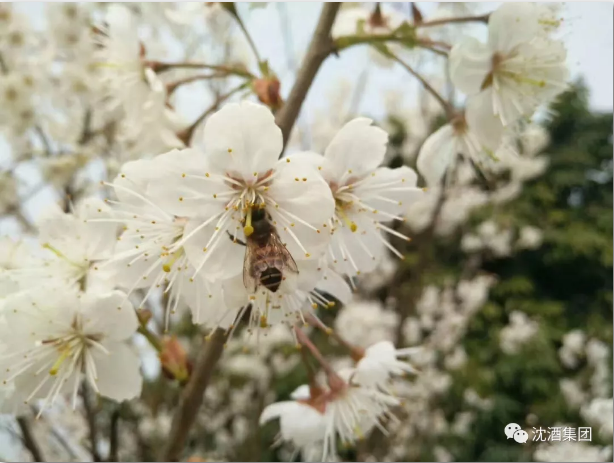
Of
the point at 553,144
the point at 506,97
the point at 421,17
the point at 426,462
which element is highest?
the point at 553,144

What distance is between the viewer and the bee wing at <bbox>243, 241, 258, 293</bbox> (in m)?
0.42

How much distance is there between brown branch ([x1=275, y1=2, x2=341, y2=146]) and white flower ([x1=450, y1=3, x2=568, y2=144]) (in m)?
0.14

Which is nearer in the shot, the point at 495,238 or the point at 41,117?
the point at 41,117

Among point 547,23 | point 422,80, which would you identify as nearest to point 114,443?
point 422,80

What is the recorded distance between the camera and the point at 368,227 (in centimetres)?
52

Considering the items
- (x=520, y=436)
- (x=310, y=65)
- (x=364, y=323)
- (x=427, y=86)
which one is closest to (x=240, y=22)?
(x=310, y=65)

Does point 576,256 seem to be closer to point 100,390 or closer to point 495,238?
point 495,238

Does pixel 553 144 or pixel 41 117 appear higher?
pixel 553 144

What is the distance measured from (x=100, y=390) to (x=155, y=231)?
178 millimetres

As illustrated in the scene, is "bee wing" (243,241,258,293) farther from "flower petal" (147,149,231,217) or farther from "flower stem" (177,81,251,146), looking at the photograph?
"flower stem" (177,81,251,146)

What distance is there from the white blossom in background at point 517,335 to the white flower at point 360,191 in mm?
2614

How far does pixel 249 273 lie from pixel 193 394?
22 centimetres

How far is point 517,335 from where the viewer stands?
2889 mm

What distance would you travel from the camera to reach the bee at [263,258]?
415mm
